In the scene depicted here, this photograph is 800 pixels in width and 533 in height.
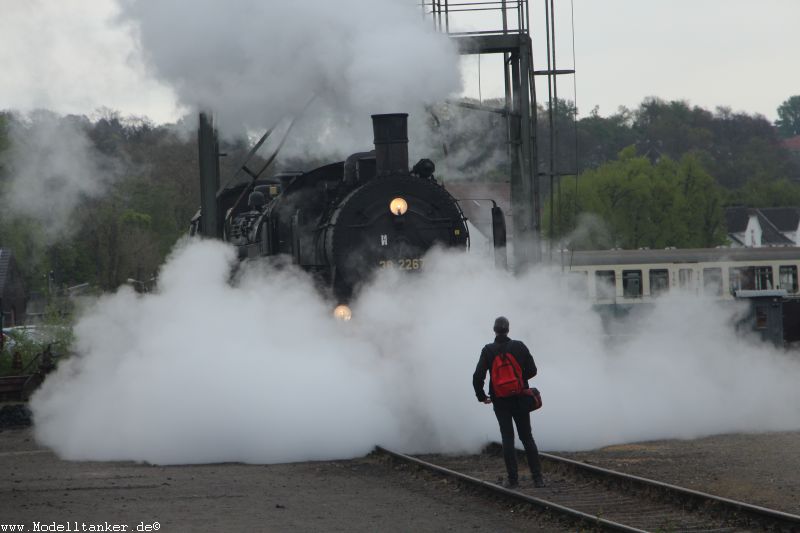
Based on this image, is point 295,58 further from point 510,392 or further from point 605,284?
point 605,284

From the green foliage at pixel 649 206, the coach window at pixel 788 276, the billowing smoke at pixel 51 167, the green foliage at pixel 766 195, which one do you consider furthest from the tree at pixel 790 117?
the billowing smoke at pixel 51 167

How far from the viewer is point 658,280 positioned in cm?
3544

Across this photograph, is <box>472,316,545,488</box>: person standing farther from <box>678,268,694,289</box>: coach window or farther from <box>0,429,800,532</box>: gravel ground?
<box>678,268,694,289</box>: coach window

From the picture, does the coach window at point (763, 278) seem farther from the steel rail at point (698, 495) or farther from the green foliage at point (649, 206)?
the steel rail at point (698, 495)

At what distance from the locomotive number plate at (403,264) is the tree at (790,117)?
178 metres

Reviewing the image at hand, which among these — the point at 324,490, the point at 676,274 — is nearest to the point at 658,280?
the point at 676,274

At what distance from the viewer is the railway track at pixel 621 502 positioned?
318 inches

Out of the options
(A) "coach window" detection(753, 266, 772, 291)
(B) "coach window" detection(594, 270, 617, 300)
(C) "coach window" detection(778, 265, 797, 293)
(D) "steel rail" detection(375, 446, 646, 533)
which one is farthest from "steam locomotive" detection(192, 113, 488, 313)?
(C) "coach window" detection(778, 265, 797, 293)

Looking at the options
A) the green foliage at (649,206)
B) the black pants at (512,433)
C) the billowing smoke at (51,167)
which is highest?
the green foliage at (649,206)

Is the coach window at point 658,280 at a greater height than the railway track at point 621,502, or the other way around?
the coach window at point 658,280

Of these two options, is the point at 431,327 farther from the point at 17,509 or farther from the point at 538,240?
the point at 538,240

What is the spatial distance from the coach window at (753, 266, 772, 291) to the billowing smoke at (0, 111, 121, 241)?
19552 mm

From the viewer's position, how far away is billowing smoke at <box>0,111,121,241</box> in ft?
70.1

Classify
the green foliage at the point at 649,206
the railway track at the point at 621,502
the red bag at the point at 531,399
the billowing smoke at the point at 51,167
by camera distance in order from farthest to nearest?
the green foliage at the point at 649,206, the billowing smoke at the point at 51,167, the red bag at the point at 531,399, the railway track at the point at 621,502
